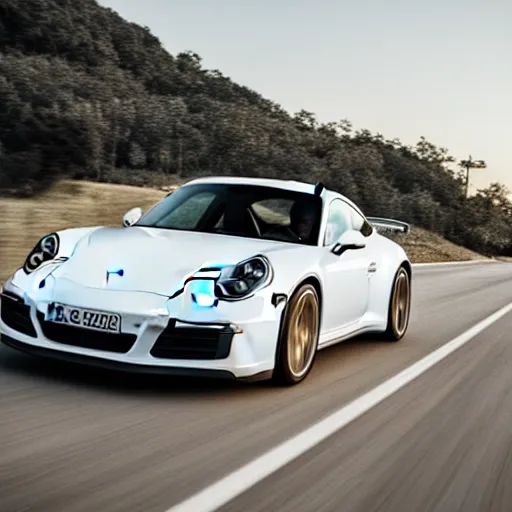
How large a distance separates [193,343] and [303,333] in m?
1.05

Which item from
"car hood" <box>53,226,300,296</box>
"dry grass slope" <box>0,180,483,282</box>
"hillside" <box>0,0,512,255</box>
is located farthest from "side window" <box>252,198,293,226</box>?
"hillside" <box>0,0,512,255</box>

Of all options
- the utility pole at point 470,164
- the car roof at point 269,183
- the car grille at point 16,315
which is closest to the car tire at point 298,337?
the car roof at point 269,183

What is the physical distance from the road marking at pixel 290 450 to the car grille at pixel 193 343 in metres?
0.73

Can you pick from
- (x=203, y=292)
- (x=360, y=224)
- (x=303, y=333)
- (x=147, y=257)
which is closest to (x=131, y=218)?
(x=147, y=257)

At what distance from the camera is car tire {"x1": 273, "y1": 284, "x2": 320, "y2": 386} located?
20.3ft

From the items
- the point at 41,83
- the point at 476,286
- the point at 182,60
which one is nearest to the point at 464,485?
the point at 476,286

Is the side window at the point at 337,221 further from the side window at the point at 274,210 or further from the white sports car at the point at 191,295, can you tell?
the side window at the point at 274,210

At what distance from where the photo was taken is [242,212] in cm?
750

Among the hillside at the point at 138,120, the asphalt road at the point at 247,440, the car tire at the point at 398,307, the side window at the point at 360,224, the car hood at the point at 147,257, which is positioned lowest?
the asphalt road at the point at 247,440

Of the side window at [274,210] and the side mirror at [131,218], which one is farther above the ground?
the side window at [274,210]

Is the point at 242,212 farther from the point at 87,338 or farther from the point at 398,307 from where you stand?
the point at 398,307

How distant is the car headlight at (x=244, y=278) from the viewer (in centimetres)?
588

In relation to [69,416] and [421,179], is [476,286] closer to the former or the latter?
[69,416]

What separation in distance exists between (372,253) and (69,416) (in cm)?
366
